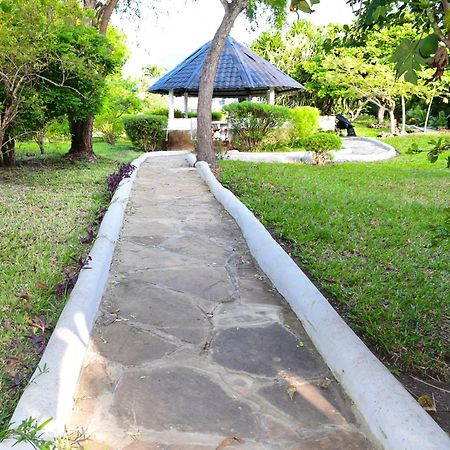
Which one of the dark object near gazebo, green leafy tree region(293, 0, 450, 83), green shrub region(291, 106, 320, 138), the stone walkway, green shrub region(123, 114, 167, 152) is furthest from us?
the dark object near gazebo

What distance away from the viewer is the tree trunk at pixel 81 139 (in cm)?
1319

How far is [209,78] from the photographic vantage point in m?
11.5

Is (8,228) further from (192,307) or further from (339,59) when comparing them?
(339,59)

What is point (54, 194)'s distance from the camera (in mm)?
7840

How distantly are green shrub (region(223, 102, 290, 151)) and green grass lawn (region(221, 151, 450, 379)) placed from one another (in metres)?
6.25

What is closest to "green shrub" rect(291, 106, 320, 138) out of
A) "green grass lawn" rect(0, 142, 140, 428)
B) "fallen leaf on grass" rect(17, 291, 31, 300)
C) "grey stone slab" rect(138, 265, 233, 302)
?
"green grass lawn" rect(0, 142, 140, 428)

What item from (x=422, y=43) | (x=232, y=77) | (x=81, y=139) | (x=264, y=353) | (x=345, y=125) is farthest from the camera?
(x=345, y=125)

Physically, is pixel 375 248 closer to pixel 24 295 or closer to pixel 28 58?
pixel 24 295

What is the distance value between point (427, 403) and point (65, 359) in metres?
1.93

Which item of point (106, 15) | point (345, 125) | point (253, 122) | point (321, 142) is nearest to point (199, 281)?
point (321, 142)

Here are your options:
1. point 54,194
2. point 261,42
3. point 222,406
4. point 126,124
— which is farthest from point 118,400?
point 261,42

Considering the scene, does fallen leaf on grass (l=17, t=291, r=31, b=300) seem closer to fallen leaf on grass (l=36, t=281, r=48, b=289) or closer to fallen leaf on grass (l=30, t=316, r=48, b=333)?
A: fallen leaf on grass (l=36, t=281, r=48, b=289)

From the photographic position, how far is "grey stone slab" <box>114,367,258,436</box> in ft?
7.95

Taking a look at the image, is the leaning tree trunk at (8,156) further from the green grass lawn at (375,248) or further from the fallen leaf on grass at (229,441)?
the fallen leaf on grass at (229,441)
